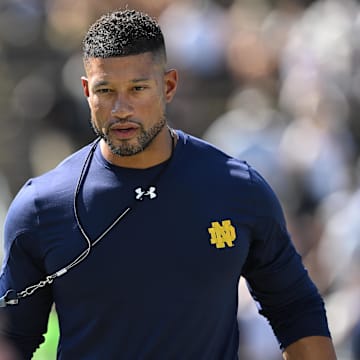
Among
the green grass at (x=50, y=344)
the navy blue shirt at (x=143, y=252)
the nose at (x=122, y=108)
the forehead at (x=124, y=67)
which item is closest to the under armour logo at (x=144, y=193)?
the navy blue shirt at (x=143, y=252)

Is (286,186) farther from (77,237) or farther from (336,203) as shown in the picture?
(77,237)

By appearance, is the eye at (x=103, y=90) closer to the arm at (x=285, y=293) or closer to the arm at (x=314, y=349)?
the arm at (x=285, y=293)

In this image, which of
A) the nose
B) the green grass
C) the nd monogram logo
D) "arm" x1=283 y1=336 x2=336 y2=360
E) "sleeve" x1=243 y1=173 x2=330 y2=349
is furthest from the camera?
the green grass

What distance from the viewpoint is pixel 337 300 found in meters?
7.88

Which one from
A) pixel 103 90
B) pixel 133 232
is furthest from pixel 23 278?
pixel 103 90

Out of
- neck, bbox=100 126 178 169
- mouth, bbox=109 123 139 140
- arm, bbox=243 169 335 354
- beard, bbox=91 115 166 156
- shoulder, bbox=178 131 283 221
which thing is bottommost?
arm, bbox=243 169 335 354

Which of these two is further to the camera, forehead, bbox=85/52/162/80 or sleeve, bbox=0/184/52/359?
sleeve, bbox=0/184/52/359

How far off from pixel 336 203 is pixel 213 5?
2704mm

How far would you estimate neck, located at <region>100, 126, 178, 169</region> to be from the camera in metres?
3.76

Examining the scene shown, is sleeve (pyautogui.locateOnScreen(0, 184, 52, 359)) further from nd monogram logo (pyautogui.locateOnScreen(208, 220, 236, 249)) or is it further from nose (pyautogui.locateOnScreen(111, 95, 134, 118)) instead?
nd monogram logo (pyautogui.locateOnScreen(208, 220, 236, 249))

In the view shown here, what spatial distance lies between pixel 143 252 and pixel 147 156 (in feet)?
1.12

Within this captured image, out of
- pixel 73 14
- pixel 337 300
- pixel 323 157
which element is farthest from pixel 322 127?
pixel 73 14

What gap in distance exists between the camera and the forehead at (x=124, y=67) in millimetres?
3607

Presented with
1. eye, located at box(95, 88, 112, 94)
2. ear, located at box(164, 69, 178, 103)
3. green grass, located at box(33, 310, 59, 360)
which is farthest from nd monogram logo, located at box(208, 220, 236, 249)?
green grass, located at box(33, 310, 59, 360)
